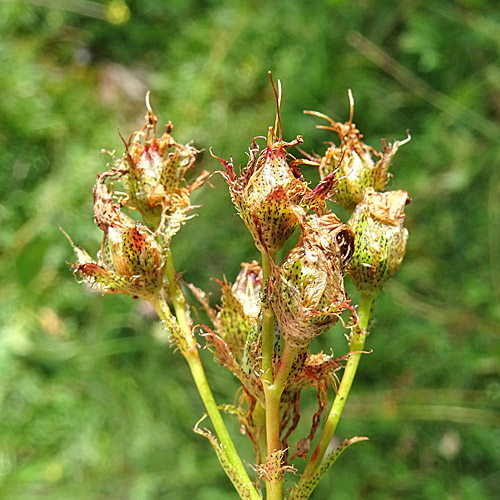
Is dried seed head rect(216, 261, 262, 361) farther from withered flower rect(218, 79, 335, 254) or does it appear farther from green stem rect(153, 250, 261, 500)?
withered flower rect(218, 79, 335, 254)

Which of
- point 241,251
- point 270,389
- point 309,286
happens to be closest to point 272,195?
point 309,286

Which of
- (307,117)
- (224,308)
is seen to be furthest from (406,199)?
(307,117)

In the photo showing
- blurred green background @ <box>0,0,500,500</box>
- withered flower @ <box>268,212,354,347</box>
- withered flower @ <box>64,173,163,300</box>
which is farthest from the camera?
blurred green background @ <box>0,0,500,500</box>

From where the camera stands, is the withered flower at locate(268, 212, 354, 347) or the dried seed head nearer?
the withered flower at locate(268, 212, 354, 347)

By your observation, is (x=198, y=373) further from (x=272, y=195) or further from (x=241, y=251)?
(x=241, y=251)

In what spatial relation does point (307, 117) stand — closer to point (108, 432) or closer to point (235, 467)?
point (108, 432)

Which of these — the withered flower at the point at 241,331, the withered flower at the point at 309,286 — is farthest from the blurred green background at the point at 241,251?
the withered flower at the point at 309,286

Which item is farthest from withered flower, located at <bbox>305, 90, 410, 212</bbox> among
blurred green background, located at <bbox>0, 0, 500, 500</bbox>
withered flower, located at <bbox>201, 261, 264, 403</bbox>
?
blurred green background, located at <bbox>0, 0, 500, 500</bbox>
